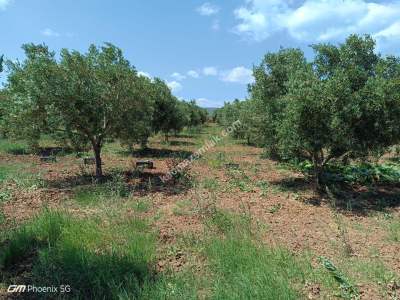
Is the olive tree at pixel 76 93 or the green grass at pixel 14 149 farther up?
the olive tree at pixel 76 93

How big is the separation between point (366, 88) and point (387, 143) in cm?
199

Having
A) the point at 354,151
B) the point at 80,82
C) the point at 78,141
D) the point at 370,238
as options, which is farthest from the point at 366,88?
the point at 78,141

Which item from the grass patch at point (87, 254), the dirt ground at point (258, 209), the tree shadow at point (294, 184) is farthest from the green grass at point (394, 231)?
the grass patch at point (87, 254)

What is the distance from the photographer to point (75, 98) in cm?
1141

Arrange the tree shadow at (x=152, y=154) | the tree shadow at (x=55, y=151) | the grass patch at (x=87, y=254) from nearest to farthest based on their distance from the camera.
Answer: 1. the grass patch at (x=87, y=254)
2. the tree shadow at (x=55, y=151)
3. the tree shadow at (x=152, y=154)

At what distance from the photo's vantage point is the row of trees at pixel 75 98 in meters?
11.2

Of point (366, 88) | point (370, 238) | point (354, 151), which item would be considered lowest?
point (370, 238)

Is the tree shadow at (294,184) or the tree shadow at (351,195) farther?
the tree shadow at (294,184)

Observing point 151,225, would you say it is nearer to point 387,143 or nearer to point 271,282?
point 271,282

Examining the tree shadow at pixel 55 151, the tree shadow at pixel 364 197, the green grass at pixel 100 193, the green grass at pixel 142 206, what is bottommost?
the tree shadow at pixel 364 197

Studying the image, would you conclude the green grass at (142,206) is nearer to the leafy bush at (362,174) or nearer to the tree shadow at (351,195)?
the tree shadow at (351,195)

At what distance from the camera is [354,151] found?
1112 cm

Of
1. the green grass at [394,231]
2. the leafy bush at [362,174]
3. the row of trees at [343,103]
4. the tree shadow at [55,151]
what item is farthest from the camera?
the tree shadow at [55,151]

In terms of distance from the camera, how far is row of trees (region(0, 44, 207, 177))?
36.9 ft
